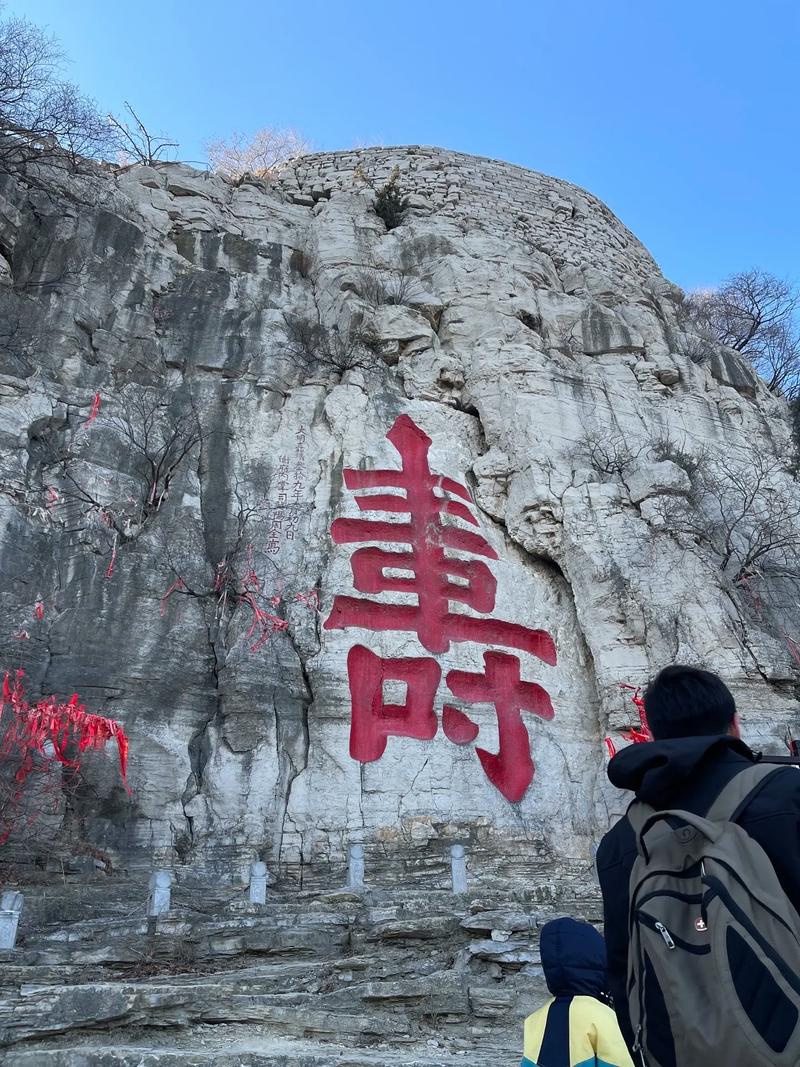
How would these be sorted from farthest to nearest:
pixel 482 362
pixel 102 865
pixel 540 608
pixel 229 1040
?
Answer: pixel 482 362 < pixel 540 608 < pixel 102 865 < pixel 229 1040

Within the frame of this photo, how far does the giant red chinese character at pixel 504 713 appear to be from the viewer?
6961 millimetres

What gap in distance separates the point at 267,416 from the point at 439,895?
17.6ft

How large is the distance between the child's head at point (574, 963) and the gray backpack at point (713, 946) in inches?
25.5

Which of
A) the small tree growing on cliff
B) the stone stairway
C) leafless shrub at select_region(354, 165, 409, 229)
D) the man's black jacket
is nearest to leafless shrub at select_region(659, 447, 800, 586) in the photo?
the stone stairway

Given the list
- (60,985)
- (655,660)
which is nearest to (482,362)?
(655,660)

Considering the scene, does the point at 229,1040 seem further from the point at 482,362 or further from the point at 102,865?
the point at 482,362

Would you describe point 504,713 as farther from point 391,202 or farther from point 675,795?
point 391,202

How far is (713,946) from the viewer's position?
126 centimetres

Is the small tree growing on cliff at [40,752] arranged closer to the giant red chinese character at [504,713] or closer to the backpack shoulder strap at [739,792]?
the giant red chinese character at [504,713]

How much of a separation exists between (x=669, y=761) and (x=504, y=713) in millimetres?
5886

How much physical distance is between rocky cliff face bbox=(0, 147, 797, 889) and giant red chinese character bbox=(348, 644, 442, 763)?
28 mm

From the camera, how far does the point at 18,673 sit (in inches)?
248

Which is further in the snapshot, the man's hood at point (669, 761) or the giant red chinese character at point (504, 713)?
the giant red chinese character at point (504, 713)

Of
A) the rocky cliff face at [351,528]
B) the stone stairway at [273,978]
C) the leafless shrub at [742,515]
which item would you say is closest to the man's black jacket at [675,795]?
the stone stairway at [273,978]
